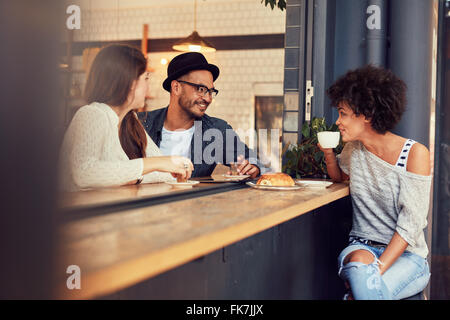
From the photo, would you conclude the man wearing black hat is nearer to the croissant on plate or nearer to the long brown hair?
the long brown hair

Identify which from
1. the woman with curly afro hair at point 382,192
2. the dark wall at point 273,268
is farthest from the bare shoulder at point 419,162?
the dark wall at point 273,268

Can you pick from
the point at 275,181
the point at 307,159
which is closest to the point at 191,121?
the point at 307,159

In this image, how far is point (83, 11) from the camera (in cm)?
67

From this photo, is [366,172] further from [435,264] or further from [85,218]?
[435,264]

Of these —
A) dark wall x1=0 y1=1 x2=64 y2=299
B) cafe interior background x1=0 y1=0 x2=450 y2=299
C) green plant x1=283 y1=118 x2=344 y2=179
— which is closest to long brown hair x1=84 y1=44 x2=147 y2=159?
cafe interior background x1=0 y1=0 x2=450 y2=299

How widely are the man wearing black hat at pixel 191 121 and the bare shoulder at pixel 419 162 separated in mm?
1354

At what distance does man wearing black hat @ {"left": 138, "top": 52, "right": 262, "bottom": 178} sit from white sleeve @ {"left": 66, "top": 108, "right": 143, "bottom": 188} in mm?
1482

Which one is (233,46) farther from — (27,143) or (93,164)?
(27,143)

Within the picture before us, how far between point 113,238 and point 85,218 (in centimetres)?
26

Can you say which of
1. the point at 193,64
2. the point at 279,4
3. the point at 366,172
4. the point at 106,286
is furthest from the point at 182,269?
the point at 279,4

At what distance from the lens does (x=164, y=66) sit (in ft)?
23.0

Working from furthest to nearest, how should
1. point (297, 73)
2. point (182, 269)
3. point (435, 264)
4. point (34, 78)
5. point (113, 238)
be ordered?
point (435, 264), point (297, 73), point (182, 269), point (113, 238), point (34, 78)

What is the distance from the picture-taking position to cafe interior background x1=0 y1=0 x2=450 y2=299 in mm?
581

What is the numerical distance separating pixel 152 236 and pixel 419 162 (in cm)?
152
